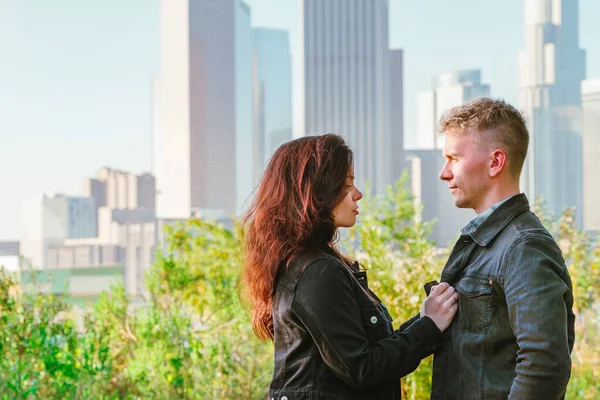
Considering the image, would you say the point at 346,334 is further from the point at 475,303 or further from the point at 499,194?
the point at 499,194

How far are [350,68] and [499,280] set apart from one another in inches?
742

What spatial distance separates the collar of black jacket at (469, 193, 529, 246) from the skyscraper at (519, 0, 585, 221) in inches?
136

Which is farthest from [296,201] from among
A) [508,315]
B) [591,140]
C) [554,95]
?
[554,95]

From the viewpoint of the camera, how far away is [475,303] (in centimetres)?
110

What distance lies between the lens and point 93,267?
457 centimetres

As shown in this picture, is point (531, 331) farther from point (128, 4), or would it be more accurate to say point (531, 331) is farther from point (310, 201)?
point (128, 4)

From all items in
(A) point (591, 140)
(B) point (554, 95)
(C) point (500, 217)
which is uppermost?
(B) point (554, 95)

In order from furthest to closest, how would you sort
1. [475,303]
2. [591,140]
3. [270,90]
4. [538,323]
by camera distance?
[270,90], [591,140], [475,303], [538,323]

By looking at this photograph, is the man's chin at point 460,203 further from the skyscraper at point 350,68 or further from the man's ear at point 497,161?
the skyscraper at point 350,68

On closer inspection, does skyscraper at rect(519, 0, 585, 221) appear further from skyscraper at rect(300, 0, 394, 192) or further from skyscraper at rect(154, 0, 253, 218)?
skyscraper at rect(300, 0, 394, 192)

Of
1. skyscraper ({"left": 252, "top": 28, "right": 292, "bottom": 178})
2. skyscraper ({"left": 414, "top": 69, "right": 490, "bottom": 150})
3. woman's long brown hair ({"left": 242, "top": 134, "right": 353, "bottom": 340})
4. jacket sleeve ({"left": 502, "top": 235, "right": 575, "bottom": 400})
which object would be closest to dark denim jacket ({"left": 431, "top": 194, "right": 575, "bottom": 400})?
jacket sleeve ({"left": 502, "top": 235, "right": 575, "bottom": 400})

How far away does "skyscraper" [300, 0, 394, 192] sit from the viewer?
15016 mm

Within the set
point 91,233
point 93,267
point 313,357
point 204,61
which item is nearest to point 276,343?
point 313,357

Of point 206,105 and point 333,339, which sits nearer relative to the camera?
point 333,339
